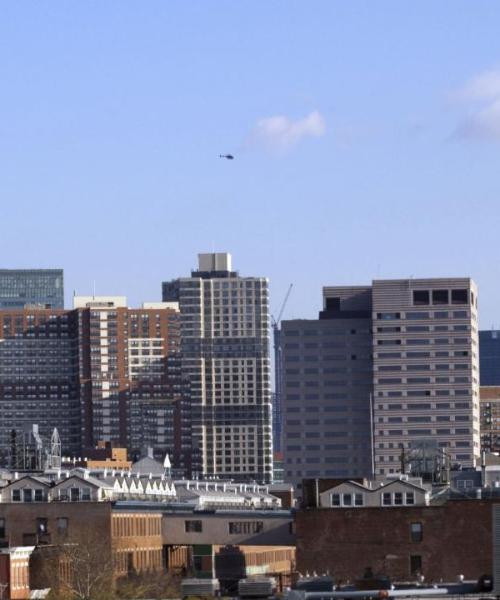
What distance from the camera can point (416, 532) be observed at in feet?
588

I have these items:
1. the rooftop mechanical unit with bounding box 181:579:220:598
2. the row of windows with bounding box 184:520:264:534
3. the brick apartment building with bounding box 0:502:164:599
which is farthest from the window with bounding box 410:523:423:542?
the rooftop mechanical unit with bounding box 181:579:220:598

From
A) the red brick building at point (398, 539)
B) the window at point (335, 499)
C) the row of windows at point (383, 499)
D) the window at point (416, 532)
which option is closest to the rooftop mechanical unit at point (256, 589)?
the red brick building at point (398, 539)

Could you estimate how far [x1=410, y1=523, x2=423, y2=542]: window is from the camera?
588ft

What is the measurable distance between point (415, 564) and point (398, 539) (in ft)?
7.28

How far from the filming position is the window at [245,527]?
642 ft

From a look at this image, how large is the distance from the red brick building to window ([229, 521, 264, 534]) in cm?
1560

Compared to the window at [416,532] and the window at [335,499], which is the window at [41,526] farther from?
the window at [416,532]

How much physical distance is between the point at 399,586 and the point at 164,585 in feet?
58.2

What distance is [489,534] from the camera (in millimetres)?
176875

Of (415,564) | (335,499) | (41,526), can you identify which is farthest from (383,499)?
(41,526)

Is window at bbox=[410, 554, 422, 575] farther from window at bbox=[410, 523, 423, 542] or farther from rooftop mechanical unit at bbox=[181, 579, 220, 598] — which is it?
rooftop mechanical unit at bbox=[181, 579, 220, 598]

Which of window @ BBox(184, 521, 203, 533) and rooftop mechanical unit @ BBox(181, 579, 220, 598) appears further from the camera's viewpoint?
window @ BBox(184, 521, 203, 533)

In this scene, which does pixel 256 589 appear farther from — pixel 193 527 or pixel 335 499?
pixel 193 527

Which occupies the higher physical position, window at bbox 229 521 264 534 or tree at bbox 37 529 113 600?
window at bbox 229 521 264 534
